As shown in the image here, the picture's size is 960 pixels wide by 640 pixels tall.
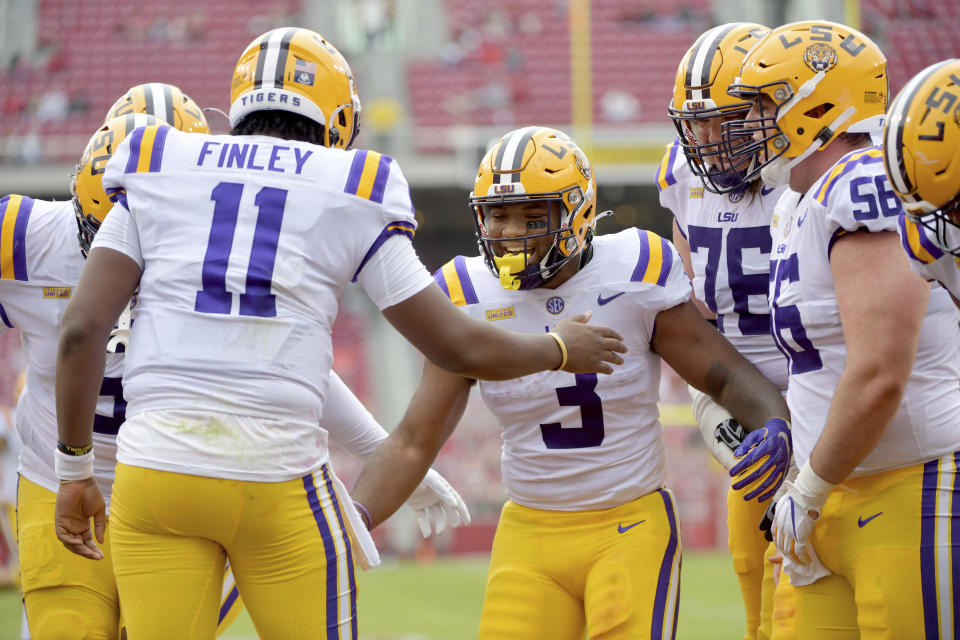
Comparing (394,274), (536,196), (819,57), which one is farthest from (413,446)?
(819,57)

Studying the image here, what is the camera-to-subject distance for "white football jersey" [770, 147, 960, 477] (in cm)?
261

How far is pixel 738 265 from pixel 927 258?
127 cm

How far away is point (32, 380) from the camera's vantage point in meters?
3.44

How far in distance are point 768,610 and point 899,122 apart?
1795mm

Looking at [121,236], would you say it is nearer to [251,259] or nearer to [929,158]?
[251,259]

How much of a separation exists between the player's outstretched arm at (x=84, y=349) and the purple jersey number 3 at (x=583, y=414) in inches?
50.1

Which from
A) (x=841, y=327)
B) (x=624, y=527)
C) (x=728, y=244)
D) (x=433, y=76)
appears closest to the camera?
(x=841, y=327)

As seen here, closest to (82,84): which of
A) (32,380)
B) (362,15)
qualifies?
(362,15)

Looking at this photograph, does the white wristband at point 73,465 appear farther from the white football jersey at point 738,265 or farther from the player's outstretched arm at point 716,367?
the white football jersey at point 738,265

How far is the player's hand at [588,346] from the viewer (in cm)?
278

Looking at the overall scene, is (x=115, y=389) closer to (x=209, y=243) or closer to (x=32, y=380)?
(x=32, y=380)

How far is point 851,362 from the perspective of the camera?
8.45 ft

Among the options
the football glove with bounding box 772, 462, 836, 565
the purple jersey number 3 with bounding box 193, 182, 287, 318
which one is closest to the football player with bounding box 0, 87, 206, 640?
the purple jersey number 3 with bounding box 193, 182, 287, 318

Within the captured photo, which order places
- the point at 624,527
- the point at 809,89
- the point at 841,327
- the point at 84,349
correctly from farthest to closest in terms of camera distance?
the point at 624,527 < the point at 809,89 < the point at 841,327 < the point at 84,349
